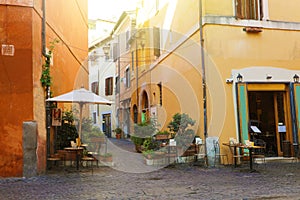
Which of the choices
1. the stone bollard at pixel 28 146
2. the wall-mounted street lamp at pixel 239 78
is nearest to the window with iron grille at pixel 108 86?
the wall-mounted street lamp at pixel 239 78

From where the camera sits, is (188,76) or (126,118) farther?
(126,118)

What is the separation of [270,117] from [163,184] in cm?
576

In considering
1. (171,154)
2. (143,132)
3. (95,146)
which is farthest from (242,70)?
(95,146)

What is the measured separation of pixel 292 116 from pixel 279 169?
7.62 feet

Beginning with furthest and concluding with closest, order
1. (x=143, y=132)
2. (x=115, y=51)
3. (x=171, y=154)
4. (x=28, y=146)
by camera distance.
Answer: (x=115, y=51) → (x=143, y=132) → (x=171, y=154) → (x=28, y=146)

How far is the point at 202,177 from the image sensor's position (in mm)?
8156

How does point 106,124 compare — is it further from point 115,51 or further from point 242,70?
point 242,70

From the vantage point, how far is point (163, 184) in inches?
288

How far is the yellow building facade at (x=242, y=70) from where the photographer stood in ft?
33.9

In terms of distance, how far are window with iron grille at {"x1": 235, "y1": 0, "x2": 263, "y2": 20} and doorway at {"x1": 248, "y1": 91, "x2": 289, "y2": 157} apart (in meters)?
2.44

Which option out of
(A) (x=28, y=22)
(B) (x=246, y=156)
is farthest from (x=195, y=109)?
(A) (x=28, y=22)

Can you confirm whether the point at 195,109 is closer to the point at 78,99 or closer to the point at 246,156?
the point at 246,156

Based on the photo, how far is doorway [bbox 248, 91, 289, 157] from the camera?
36.4 feet

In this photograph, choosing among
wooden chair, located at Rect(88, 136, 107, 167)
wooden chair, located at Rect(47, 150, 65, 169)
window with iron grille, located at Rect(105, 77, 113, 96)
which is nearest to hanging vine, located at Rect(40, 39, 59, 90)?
wooden chair, located at Rect(47, 150, 65, 169)
